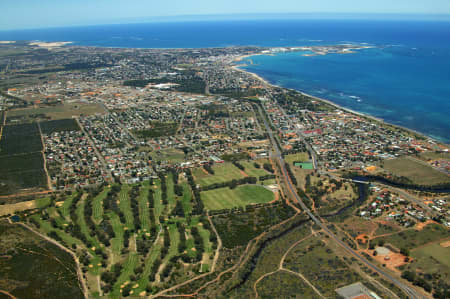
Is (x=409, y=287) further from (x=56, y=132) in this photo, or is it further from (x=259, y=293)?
(x=56, y=132)

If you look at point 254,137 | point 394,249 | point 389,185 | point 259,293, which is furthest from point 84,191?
point 389,185

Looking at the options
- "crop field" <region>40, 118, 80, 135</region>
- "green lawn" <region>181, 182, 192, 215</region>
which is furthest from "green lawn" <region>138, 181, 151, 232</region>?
"crop field" <region>40, 118, 80, 135</region>

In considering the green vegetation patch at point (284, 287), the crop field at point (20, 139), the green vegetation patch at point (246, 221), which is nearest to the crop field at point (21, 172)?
the crop field at point (20, 139)

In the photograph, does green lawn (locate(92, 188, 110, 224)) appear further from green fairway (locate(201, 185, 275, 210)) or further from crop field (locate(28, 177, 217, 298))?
green fairway (locate(201, 185, 275, 210))

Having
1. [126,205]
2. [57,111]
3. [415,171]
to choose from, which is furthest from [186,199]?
[57,111]

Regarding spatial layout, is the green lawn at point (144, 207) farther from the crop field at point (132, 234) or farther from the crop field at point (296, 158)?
the crop field at point (296, 158)
